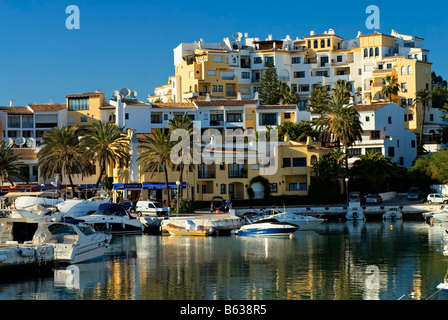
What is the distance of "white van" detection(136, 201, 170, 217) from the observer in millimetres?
72062

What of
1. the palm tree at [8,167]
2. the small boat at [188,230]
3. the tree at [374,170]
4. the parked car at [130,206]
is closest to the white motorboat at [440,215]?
the tree at [374,170]

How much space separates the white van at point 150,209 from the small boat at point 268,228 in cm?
1162

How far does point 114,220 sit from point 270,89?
64.7 metres

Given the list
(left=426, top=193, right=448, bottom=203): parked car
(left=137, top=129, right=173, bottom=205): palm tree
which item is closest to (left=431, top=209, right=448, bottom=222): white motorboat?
(left=426, top=193, right=448, bottom=203): parked car

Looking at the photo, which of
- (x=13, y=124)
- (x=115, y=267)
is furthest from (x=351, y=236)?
(x=13, y=124)

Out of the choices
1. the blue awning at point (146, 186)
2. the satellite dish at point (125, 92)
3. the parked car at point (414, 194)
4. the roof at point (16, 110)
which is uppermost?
the satellite dish at point (125, 92)

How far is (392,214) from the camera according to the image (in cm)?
7750

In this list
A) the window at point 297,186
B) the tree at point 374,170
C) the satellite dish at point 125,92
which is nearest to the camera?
the window at point 297,186

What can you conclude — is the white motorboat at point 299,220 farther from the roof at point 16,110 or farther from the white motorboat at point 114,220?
the roof at point 16,110

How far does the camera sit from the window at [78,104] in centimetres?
11266

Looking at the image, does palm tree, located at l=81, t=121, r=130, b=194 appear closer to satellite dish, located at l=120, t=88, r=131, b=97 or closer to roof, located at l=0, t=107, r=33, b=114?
satellite dish, located at l=120, t=88, r=131, b=97

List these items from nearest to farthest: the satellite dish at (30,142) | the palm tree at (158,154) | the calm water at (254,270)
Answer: the calm water at (254,270) → the palm tree at (158,154) → the satellite dish at (30,142)

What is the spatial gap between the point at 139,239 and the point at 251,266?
1885cm
